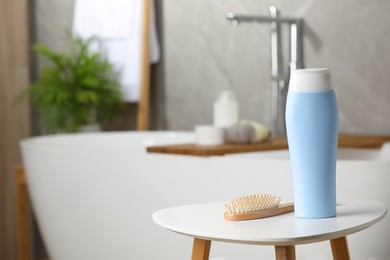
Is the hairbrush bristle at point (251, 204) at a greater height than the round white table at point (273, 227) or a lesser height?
greater

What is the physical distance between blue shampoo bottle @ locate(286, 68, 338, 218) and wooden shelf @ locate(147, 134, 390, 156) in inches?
38.1

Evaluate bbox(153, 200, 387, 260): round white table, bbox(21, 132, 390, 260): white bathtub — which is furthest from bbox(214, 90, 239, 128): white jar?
bbox(153, 200, 387, 260): round white table

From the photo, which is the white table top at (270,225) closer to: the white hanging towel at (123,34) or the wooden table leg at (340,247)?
the wooden table leg at (340,247)

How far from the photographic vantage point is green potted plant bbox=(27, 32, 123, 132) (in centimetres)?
362

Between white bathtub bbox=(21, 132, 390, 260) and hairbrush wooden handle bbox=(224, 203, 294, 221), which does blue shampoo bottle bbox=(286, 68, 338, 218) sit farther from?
white bathtub bbox=(21, 132, 390, 260)

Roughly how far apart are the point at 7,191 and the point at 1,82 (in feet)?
1.85

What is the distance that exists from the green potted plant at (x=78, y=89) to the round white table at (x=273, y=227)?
90.6 inches

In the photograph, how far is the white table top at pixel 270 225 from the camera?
1.16 m

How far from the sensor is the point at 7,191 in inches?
157

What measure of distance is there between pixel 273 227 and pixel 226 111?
1.76m

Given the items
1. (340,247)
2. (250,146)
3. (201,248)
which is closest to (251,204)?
(201,248)

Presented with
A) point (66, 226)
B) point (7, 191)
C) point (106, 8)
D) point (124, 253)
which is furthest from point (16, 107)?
point (124, 253)

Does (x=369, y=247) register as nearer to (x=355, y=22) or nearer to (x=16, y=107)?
(x=355, y=22)

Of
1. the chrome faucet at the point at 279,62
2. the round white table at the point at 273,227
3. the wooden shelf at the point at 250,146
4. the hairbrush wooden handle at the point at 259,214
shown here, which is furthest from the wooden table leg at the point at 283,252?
the chrome faucet at the point at 279,62
